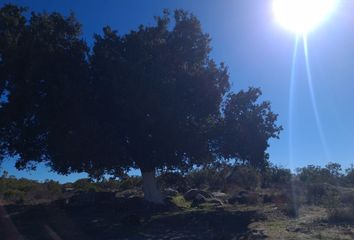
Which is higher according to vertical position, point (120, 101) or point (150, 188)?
point (120, 101)

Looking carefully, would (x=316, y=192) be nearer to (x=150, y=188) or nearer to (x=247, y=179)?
(x=150, y=188)

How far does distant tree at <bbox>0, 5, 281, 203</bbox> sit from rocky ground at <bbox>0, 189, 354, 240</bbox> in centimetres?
260

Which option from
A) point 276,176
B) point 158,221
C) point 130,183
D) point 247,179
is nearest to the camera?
point 158,221

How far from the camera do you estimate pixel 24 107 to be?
27.5m

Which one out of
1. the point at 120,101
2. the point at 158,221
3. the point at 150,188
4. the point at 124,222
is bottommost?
the point at 124,222

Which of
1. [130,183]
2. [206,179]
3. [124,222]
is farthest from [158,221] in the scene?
[130,183]

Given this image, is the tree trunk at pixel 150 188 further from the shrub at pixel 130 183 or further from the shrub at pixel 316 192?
the shrub at pixel 130 183

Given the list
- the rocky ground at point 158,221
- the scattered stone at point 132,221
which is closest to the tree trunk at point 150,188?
the rocky ground at point 158,221

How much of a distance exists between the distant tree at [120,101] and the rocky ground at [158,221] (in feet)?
8.54

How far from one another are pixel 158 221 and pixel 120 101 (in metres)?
6.42

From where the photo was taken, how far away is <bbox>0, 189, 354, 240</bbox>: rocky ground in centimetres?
2031

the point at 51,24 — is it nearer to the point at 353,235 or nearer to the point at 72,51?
the point at 72,51

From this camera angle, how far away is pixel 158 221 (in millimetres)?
24562

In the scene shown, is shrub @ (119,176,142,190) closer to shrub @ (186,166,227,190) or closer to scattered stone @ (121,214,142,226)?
shrub @ (186,166,227,190)
